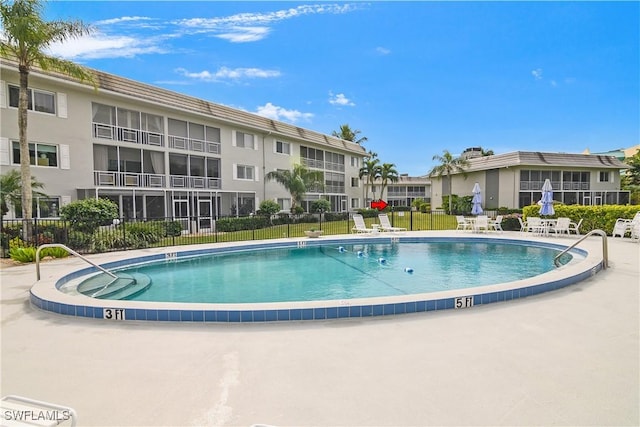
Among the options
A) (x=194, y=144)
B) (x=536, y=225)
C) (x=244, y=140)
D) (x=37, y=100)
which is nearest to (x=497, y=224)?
(x=536, y=225)

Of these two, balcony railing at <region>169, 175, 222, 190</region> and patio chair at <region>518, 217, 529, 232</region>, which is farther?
balcony railing at <region>169, 175, 222, 190</region>

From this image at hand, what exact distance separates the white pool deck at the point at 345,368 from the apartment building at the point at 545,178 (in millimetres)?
31563

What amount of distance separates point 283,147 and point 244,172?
4.96m

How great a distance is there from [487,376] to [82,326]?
17.1 feet

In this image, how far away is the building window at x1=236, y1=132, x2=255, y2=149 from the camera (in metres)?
27.1

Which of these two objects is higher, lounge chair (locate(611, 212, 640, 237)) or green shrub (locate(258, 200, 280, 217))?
green shrub (locate(258, 200, 280, 217))

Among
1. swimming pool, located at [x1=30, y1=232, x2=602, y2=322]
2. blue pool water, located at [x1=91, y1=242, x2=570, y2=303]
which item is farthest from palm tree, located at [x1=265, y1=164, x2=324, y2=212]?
swimming pool, located at [x1=30, y1=232, x2=602, y2=322]

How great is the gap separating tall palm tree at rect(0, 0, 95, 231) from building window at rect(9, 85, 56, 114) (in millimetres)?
4478

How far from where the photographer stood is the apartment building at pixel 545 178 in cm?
3394

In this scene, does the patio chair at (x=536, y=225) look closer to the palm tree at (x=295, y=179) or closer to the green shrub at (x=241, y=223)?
the palm tree at (x=295, y=179)

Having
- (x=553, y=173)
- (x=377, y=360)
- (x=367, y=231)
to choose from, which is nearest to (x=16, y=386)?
(x=377, y=360)

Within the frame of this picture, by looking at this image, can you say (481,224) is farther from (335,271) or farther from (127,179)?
(127,179)

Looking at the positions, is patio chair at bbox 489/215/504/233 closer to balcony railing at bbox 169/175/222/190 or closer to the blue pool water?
the blue pool water

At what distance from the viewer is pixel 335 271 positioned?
422 inches
